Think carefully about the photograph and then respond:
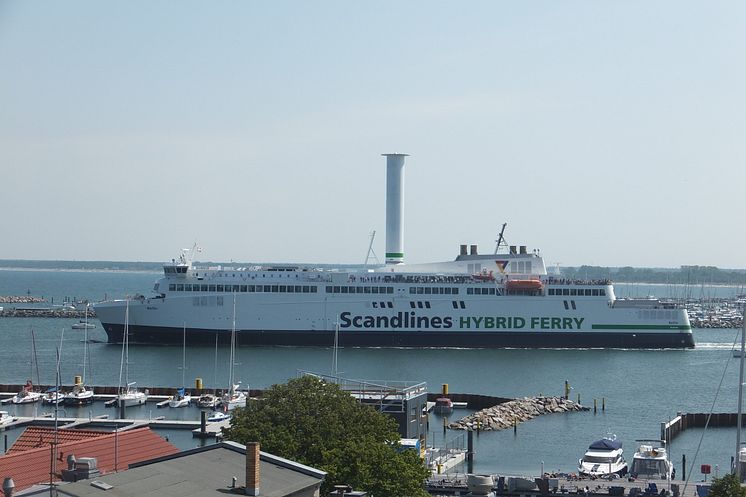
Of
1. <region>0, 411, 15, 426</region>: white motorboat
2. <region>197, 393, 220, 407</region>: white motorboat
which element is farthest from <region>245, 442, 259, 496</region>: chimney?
<region>197, 393, 220, 407</region>: white motorboat

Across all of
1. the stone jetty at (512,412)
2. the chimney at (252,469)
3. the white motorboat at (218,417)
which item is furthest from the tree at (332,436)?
the white motorboat at (218,417)

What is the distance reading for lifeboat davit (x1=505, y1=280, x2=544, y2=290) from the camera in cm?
6103

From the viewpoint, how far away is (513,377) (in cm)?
4856

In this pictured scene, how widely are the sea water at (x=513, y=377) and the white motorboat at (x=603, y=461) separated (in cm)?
91

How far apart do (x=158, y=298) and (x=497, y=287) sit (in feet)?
56.8

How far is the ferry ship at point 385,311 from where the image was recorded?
59219mm

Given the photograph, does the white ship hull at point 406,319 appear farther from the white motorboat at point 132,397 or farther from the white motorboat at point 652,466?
the white motorboat at point 652,466

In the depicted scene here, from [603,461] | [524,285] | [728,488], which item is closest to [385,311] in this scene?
[524,285]

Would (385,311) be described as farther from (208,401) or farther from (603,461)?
(603,461)

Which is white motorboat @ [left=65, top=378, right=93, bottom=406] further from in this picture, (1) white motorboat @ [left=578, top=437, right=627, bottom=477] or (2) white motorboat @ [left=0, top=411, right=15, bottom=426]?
(1) white motorboat @ [left=578, top=437, right=627, bottom=477]

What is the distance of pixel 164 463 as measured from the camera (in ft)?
51.3

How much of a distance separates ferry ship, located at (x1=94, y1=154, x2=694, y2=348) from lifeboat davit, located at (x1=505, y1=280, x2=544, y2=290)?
0.05 metres

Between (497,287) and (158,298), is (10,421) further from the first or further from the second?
(497,287)

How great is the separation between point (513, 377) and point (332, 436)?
1146 inches
